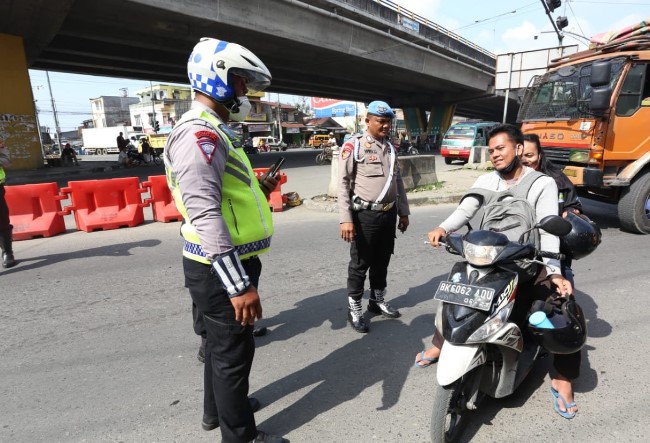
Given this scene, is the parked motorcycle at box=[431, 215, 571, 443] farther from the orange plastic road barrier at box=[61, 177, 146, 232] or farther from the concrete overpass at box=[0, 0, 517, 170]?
the concrete overpass at box=[0, 0, 517, 170]

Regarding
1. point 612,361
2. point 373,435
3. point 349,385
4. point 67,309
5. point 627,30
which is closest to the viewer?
point 373,435

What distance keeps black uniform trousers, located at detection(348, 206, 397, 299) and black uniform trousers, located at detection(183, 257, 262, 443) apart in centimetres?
152

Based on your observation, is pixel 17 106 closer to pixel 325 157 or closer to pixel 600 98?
pixel 325 157

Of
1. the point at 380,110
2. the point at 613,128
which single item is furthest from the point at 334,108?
the point at 380,110

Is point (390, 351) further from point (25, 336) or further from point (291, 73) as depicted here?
point (291, 73)

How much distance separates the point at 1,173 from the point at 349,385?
5258mm

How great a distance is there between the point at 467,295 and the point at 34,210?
7381 millimetres

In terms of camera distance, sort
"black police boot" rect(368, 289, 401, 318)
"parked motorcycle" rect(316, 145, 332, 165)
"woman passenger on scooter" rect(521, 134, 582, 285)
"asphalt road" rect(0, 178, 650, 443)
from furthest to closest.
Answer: "parked motorcycle" rect(316, 145, 332, 165) < "black police boot" rect(368, 289, 401, 318) < "woman passenger on scooter" rect(521, 134, 582, 285) < "asphalt road" rect(0, 178, 650, 443)

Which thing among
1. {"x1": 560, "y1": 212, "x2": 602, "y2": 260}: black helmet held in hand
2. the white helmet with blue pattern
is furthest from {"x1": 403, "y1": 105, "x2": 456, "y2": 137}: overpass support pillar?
the white helmet with blue pattern

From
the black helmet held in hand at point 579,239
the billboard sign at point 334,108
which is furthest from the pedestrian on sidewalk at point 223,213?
the billboard sign at point 334,108

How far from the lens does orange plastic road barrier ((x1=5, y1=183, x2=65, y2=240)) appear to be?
258 inches

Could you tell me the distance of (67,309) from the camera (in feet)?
13.0

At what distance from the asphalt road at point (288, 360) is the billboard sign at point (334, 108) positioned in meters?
73.4

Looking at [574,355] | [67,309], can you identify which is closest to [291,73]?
[67,309]
